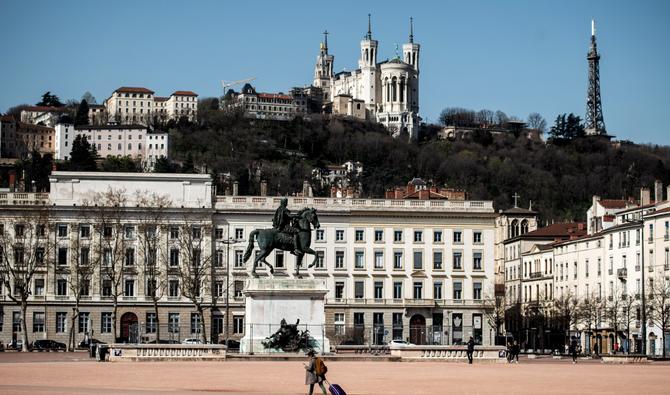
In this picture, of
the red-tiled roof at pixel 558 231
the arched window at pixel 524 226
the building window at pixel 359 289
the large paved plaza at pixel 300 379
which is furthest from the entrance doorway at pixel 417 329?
the large paved plaza at pixel 300 379

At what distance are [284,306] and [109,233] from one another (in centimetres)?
5071

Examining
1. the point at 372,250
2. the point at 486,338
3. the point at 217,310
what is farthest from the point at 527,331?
the point at 217,310

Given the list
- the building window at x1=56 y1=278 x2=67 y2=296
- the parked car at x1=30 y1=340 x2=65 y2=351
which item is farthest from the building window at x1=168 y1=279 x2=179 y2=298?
the parked car at x1=30 y1=340 x2=65 y2=351

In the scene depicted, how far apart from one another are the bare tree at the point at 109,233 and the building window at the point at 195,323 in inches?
212

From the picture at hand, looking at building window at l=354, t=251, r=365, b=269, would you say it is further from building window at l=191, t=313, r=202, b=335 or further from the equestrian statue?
the equestrian statue

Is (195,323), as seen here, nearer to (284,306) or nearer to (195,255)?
(195,255)

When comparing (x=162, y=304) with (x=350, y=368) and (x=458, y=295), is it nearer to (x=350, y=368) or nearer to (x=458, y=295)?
(x=458, y=295)

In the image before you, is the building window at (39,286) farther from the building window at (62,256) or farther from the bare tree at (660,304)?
the bare tree at (660,304)

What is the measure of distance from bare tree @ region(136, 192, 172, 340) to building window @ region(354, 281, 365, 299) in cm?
1392

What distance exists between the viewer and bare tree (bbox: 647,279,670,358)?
308ft

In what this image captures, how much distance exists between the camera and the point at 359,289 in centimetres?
11294

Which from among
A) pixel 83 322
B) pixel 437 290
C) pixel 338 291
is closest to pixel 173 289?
pixel 83 322

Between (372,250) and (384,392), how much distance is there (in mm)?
73430

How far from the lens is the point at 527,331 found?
11456 centimetres
